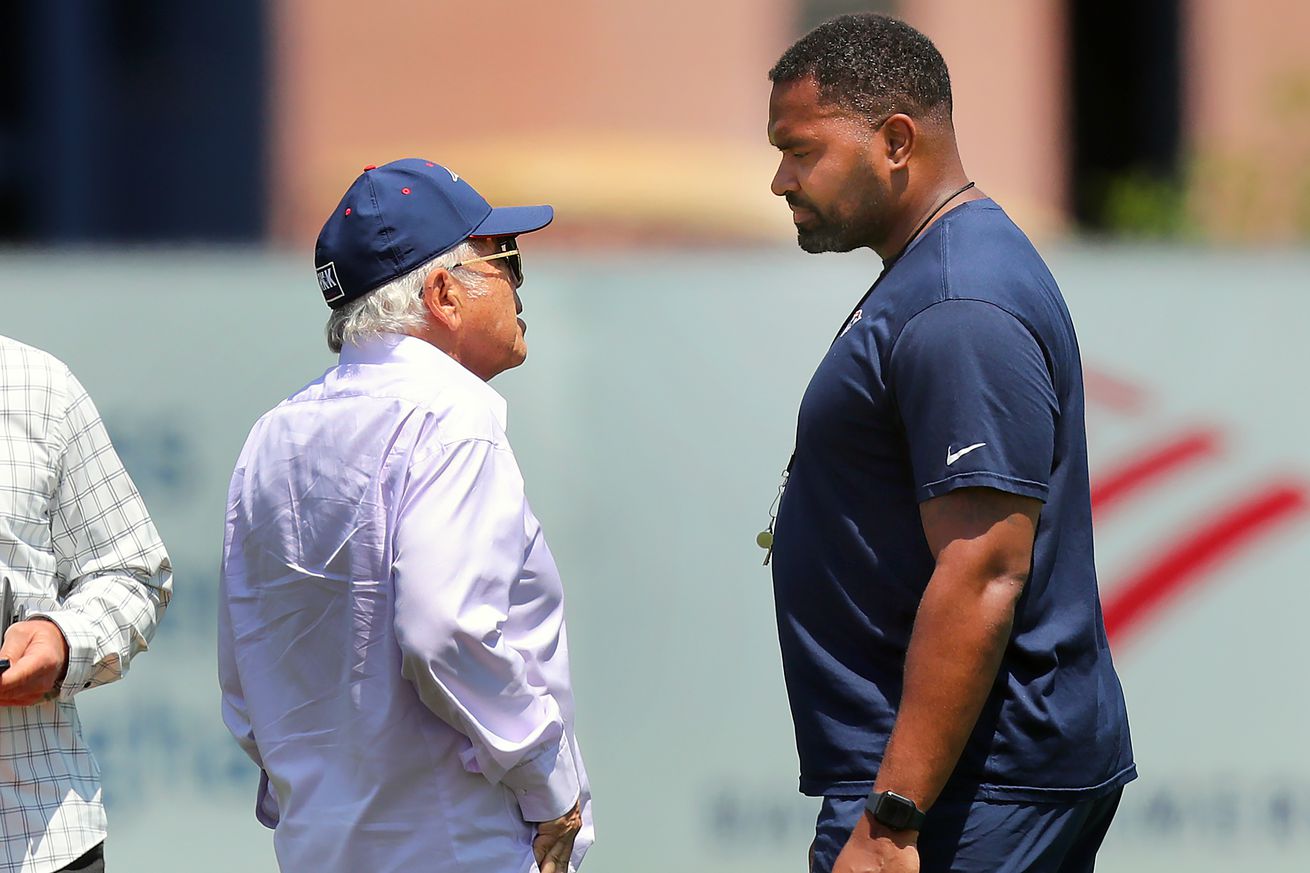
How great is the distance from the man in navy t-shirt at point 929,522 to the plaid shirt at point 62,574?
1.06m

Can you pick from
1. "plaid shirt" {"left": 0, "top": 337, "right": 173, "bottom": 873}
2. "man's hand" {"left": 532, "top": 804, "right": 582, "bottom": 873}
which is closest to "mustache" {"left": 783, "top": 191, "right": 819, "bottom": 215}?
"man's hand" {"left": 532, "top": 804, "right": 582, "bottom": 873}

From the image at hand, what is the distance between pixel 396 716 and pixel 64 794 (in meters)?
0.59

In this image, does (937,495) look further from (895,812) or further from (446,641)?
(446,641)

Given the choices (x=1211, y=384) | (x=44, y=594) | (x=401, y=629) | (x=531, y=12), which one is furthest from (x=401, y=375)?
(x=531, y=12)

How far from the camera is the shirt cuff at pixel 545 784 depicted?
91.7 inches

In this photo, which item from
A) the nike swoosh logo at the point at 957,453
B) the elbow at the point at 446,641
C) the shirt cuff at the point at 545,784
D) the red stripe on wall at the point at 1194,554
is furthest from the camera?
the red stripe on wall at the point at 1194,554

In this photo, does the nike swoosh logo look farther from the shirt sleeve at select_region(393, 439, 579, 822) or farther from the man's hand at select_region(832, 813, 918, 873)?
the shirt sleeve at select_region(393, 439, 579, 822)

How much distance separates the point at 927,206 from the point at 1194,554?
2.80 metres

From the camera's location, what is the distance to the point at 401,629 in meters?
2.25

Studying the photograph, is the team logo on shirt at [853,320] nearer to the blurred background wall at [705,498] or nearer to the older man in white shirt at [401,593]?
the older man in white shirt at [401,593]

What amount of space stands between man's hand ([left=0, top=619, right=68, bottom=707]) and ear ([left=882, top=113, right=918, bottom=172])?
1438 millimetres

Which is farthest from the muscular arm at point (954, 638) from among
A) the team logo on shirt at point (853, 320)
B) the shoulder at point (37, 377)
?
the shoulder at point (37, 377)

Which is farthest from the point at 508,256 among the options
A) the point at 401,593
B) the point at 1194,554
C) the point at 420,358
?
the point at 1194,554

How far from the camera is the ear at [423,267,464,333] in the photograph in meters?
2.48
